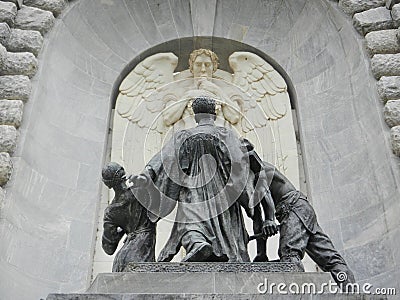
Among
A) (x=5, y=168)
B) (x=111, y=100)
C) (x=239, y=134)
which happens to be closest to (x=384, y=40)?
(x=239, y=134)

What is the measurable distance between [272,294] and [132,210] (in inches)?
60.8

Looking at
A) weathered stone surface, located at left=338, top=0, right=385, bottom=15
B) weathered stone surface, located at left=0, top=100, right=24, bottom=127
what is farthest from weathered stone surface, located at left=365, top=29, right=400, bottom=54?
weathered stone surface, located at left=0, top=100, right=24, bottom=127

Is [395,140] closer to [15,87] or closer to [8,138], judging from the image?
[8,138]

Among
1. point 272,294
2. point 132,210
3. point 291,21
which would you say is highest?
point 291,21

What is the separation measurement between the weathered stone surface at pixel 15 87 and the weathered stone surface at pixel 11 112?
0.43ft

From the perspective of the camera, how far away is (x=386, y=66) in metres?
7.21

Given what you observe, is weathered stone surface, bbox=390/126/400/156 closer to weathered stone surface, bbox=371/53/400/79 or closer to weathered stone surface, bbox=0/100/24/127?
weathered stone surface, bbox=371/53/400/79

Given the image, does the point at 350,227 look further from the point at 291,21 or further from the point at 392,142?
the point at 291,21

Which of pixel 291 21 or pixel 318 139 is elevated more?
pixel 291 21

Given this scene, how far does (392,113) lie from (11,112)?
14.4 feet

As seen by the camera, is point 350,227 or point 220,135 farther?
point 350,227

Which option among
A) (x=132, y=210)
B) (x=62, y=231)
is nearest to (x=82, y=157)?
(x=62, y=231)

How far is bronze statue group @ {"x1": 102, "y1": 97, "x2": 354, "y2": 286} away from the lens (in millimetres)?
4605

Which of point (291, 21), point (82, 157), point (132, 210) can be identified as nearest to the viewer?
point (132, 210)
